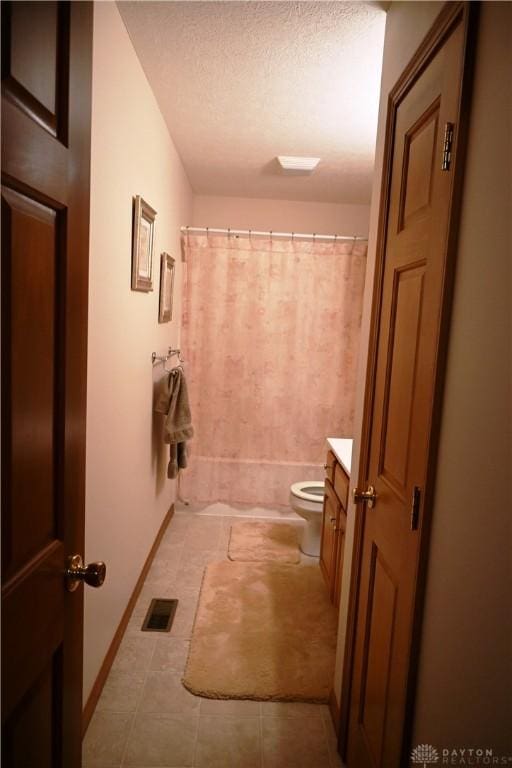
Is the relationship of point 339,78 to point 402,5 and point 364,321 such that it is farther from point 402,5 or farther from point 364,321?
point 364,321

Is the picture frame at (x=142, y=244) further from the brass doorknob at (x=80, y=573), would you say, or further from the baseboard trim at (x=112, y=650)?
the baseboard trim at (x=112, y=650)

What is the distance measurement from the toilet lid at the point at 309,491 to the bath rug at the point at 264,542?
16.1 inches

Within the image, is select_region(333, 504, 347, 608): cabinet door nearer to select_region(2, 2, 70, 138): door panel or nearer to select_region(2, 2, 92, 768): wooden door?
select_region(2, 2, 92, 768): wooden door

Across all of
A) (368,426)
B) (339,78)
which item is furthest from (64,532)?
(339,78)

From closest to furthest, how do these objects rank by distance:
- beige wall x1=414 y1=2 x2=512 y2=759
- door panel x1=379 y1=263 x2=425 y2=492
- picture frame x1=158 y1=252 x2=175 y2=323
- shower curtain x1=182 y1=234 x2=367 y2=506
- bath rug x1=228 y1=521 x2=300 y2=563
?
1. beige wall x1=414 y1=2 x2=512 y2=759
2. door panel x1=379 y1=263 x2=425 y2=492
3. picture frame x1=158 y1=252 x2=175 y2=323
4. bath rug x1=228 y1=521 x2=300 y2=563
5. shower curtain x1=182 y1=234 x2=367 y2=506

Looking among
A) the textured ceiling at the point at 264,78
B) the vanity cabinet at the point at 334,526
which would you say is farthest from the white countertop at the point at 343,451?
the textured ceiling at the point at 264,78

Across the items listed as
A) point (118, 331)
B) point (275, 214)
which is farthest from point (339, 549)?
point (275, 214)

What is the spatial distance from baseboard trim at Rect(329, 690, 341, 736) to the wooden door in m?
1.11

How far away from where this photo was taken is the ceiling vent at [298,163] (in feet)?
10.1

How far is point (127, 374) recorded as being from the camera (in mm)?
2215

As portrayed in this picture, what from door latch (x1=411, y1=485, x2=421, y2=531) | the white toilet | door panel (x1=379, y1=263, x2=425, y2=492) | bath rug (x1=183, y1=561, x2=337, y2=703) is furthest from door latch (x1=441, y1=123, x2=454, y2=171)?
the white toilet

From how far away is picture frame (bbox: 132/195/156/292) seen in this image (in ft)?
7.11

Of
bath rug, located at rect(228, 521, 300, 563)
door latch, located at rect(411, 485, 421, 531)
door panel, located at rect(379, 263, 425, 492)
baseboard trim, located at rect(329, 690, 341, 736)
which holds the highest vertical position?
door panel, located at rect(379, 263, 425, 492)

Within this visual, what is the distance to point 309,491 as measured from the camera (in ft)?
11.0
